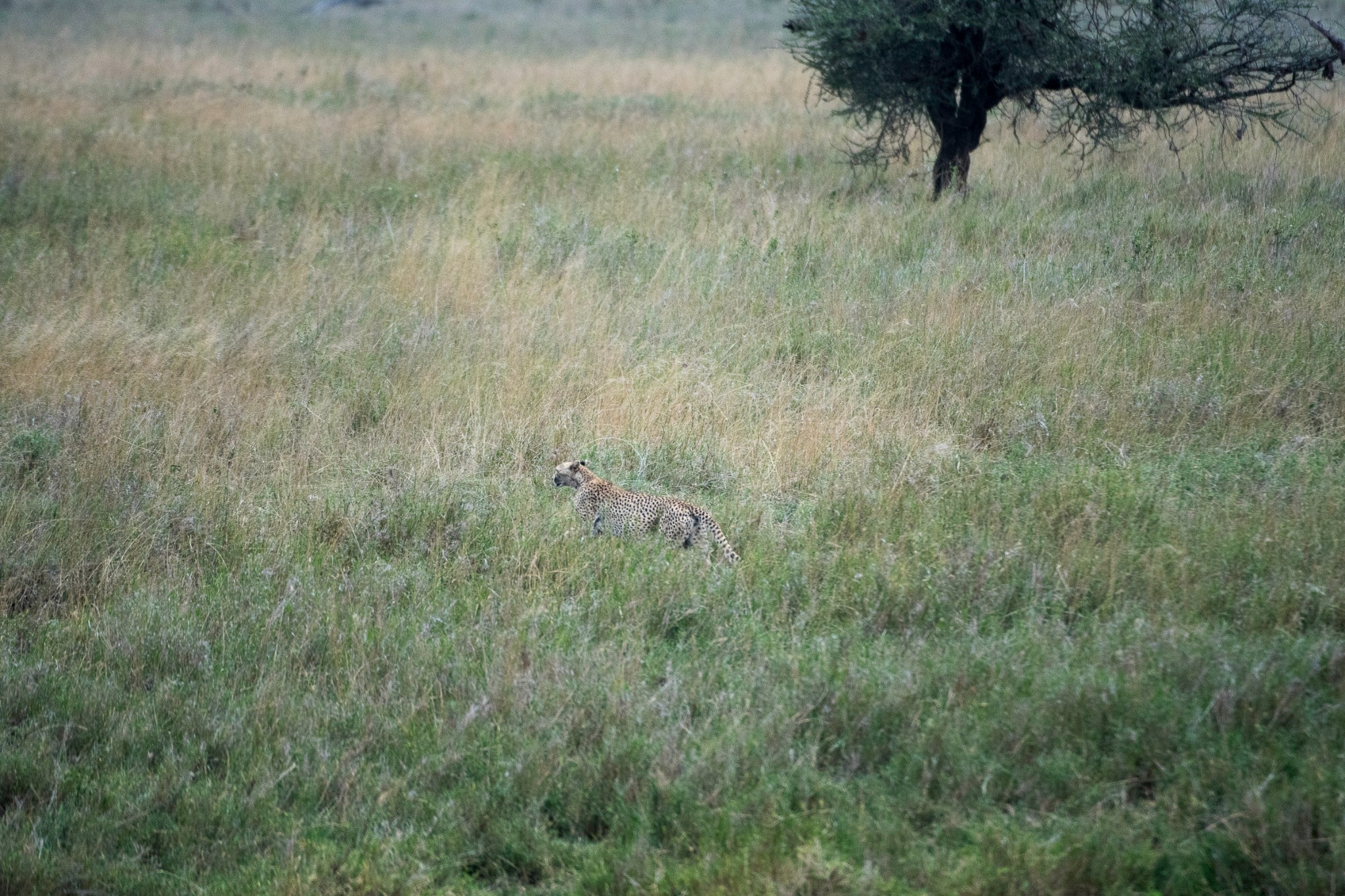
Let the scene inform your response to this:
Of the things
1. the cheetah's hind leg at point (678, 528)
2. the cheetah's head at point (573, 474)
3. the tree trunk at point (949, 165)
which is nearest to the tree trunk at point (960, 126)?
the tree trunk at point (949, 165)

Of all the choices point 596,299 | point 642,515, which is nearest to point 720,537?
point 642,515

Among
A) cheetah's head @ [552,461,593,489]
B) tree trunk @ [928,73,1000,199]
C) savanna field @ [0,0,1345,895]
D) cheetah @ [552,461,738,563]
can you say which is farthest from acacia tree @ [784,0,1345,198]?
cheetah @ [552,461,738,563]

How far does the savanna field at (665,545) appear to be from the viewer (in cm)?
366

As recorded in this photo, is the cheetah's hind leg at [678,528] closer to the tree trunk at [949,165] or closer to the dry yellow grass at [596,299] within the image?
the dry yellow grass at [596,299]

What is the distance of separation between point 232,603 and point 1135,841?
3733 millimetres

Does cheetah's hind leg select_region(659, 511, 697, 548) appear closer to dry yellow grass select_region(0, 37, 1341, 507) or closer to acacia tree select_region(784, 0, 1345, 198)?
dry yellow grass select_region(0, 37, 1341, 507)

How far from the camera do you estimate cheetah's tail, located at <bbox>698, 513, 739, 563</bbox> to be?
17.9 ft

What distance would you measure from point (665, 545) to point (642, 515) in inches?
9.6

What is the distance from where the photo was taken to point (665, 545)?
5684 mm

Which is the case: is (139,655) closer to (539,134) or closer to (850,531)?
(850,531)

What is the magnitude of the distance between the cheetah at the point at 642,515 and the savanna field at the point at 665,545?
5.5 inches

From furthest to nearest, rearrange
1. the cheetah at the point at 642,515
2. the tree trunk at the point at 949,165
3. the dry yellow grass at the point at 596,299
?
the tree trunk at the point at 949,165 < the dry yellow grass at the point at 596,299 < the cheetah at the point at 642,515

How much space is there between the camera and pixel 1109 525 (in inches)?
215

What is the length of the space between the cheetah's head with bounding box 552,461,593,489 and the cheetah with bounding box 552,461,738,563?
21mm
